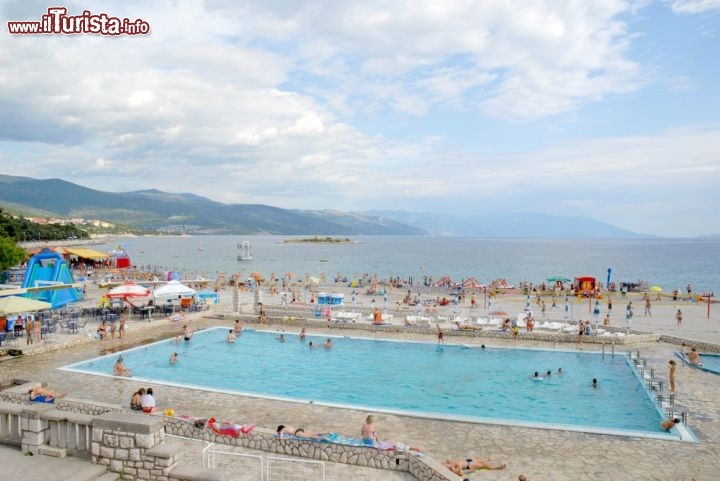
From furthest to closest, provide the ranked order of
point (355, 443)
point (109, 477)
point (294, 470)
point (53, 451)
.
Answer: point (355, 443), point (294, 470), point (53, 451), point (109, 477)

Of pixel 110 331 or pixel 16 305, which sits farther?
pixel 110 331

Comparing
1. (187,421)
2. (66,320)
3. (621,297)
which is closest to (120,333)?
(66,320)

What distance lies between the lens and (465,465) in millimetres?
8820

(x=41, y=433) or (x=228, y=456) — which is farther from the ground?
(x=41, y=433)

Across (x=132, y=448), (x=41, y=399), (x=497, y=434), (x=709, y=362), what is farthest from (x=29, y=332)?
(x=709, y=362)

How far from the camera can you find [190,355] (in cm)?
1941

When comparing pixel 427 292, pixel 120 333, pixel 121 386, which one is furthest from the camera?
pixel 427 292

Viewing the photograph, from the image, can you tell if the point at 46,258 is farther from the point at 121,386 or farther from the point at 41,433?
the point at 41,433

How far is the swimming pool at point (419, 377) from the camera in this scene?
13500 mm

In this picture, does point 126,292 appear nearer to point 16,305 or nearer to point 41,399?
point 16,305

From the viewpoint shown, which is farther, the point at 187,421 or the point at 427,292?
the point at 427,292

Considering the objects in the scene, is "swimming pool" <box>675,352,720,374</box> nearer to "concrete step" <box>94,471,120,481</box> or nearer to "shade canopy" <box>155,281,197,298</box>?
"concrete step" <box>94,471,120,481</box>

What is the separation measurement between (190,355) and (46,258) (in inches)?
498

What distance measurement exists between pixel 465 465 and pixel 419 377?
27.4ft
